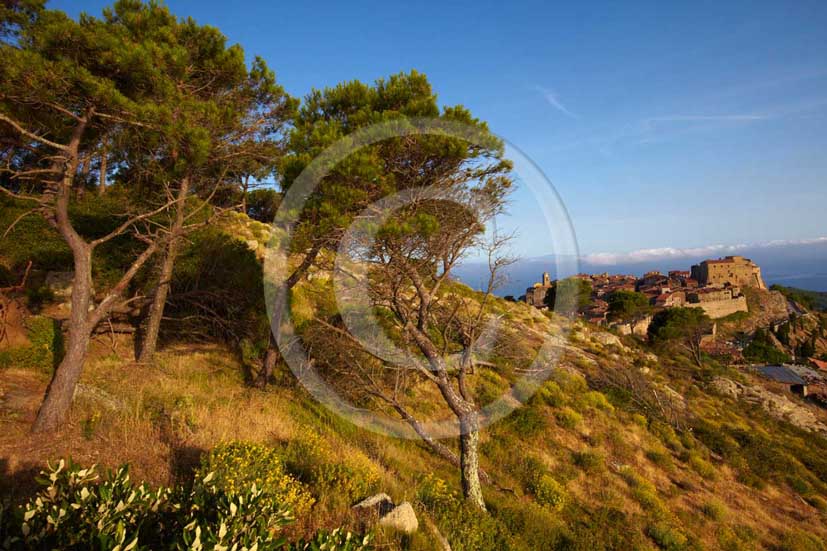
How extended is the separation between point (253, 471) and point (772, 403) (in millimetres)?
40286

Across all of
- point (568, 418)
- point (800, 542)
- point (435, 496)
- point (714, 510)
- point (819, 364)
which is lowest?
point (819, 364)

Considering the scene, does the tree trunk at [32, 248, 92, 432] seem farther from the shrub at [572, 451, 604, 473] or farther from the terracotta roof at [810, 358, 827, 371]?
the terracotta roof at [810, 358, 827, 371]

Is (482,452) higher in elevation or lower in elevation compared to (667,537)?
higher

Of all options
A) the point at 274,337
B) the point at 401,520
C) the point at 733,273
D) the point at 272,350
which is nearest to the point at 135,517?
the point at 401,520

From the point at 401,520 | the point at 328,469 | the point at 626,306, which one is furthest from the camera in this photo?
the point at 626,306

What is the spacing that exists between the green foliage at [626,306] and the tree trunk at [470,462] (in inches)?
2244

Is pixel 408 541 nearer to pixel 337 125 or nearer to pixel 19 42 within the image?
pixel 337 125

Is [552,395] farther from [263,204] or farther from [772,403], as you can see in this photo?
→ [772,403]

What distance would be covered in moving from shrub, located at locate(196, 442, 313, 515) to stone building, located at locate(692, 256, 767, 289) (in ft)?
407

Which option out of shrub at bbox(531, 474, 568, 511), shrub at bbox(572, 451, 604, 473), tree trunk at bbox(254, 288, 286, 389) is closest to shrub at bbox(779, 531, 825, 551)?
shrub at bbox(572, 451, 604, 473)

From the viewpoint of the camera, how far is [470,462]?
845cm

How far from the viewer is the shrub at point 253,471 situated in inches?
194

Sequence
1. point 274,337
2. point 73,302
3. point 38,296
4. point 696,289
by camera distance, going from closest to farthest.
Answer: point 73,302
point 38,296
point 274,337
point 696,289

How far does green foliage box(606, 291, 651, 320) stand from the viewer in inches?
2254
